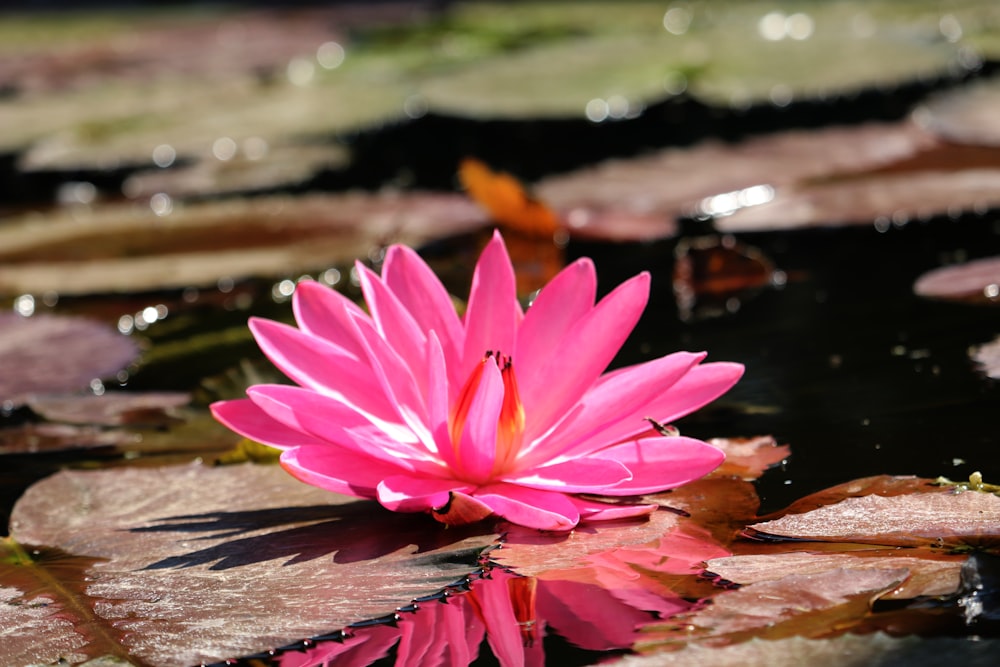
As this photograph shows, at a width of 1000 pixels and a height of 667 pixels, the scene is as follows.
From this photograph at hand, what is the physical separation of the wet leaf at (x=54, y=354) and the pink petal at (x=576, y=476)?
0.70 meters

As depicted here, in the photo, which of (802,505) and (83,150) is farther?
(83,150)

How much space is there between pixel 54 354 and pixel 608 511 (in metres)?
0.91

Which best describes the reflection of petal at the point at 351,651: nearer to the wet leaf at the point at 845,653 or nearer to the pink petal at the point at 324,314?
the wet leaf at the point at 845,653

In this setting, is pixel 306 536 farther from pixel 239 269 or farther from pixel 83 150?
pixel 83 150

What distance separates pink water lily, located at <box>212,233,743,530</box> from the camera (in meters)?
0.95

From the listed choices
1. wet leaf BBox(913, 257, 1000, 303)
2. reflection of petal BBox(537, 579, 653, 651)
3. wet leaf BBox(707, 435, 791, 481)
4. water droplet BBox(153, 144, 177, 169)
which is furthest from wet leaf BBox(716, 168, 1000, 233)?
water droplet BBox(153, 144, 177, 169)

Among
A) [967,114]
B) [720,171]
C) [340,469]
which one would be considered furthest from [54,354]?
[967,114]

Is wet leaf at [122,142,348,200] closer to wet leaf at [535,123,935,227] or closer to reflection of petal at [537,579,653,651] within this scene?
wet leaf at [535,123,935,227]

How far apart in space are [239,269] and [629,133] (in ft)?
4.18

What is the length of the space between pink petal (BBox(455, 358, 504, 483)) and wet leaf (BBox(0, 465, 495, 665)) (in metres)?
0.06

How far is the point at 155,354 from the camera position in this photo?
164 cm

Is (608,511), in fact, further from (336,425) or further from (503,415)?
(336,425)

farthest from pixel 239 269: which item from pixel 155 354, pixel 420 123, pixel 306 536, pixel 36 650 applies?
pixel 420 123

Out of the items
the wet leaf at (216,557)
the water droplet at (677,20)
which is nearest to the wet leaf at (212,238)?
the wet leaf at (216,557)
